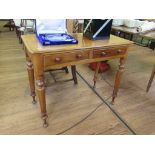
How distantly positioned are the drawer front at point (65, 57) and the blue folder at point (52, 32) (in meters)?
0.11

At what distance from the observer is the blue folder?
130cm

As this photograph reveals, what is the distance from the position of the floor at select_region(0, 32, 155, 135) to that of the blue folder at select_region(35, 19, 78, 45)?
79 centimetres

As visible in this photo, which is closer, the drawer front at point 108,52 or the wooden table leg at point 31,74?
the drawer front at point 108,52

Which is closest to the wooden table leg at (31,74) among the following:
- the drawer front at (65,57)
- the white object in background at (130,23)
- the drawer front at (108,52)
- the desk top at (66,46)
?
the desk top at (66,46)

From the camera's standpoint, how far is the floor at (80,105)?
1.57 meters

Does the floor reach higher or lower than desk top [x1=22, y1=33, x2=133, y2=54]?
lower

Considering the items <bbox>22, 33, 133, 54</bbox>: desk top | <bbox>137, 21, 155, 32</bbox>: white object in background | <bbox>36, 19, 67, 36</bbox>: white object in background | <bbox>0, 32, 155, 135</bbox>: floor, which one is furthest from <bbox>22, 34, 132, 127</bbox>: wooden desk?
<bbox>137, 21, 155, 32</bbox>: white object in background

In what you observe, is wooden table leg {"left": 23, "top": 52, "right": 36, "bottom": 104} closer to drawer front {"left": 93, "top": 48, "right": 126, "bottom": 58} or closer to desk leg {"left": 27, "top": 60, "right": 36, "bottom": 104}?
desk leg {"left": 27, "top": 60, "right": 36, "bottom": 104}

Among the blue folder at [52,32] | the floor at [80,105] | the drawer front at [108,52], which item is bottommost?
the floor at [80,105]

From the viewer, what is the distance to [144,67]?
9.74 ft

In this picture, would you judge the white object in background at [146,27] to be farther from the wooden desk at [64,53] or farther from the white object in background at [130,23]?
the wooden desk at [64,53]

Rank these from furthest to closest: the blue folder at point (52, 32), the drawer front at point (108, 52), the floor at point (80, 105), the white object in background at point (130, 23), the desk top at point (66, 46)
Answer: the white object in background at point (130, 23)
the floor at point (80, 105)
the drawer front at point (108, 52)
the blue folder at point (52, 32)
the desk top at point (66, 46)
